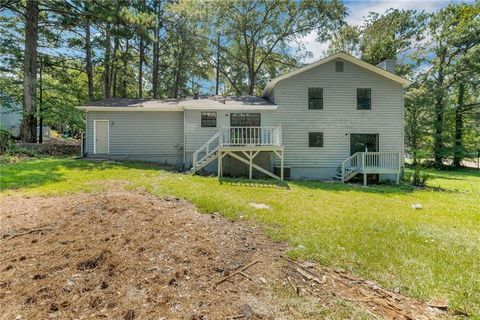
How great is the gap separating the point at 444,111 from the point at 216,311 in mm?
27894

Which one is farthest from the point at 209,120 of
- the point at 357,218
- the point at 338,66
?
the point at 357,218

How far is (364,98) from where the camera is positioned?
13930 millimetres

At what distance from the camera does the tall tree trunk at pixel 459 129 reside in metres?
22.9

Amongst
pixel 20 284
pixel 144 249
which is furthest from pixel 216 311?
pixel 20 284

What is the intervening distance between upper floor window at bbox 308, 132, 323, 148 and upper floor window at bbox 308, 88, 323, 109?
4.51 ft

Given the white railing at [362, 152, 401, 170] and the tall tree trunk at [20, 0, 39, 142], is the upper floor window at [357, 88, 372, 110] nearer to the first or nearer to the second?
the white railing at [362, 152, 401, 170]

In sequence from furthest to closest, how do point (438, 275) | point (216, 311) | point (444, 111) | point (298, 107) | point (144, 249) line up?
point (444, 111) < point (298, 107) < point (144, 249) < point (438, 275) < point (216, 311)

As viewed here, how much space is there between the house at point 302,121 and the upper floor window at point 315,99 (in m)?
0.05

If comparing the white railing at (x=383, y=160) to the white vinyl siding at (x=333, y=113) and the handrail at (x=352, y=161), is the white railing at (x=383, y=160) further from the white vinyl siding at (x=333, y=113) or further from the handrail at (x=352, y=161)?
the white vinyl siding at (x=333, y=113)

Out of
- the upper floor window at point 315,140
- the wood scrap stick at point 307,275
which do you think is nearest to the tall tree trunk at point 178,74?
the upper floor window at point 315,140

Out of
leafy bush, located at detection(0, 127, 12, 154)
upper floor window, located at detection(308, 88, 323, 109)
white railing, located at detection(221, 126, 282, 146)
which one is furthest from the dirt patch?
leafy bush, located at detection(0, 127, 12, 154)

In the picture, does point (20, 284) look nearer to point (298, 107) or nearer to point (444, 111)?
point (298, 107)

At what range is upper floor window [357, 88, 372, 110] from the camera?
45.5ft

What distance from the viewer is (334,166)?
1381cm
